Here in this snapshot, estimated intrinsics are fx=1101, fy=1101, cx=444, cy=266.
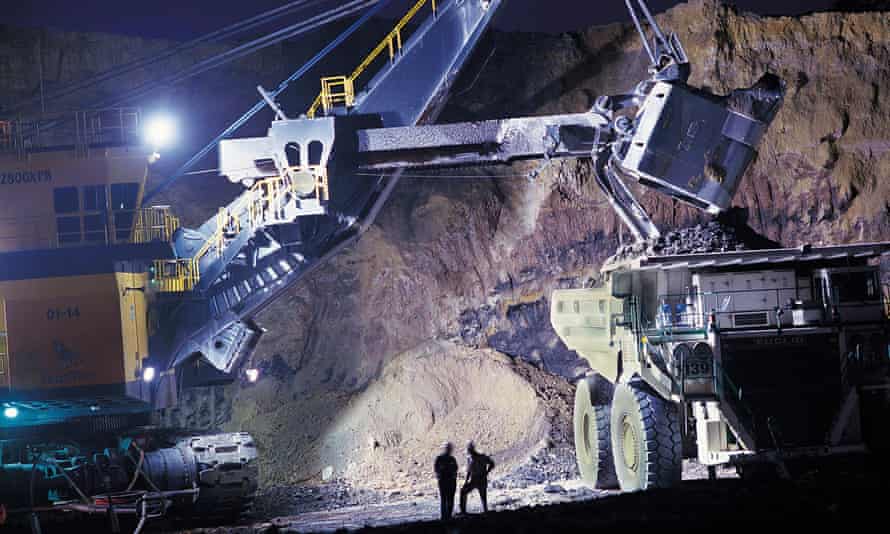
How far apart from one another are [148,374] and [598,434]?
7.05 metres

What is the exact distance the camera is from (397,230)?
2709 cm

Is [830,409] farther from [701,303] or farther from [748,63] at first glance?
[748,63]

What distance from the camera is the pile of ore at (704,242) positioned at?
16.6 meters

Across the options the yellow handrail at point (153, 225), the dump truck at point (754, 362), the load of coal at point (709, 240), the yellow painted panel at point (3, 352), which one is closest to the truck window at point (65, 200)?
the yellow handrail at point (153, 225)

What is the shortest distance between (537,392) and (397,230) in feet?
19.4

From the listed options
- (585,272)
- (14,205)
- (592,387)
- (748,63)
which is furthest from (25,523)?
(748,63)

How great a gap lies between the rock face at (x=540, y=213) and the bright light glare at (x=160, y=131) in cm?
964

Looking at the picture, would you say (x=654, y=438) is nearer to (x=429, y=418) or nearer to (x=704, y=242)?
(x=704, y=242)

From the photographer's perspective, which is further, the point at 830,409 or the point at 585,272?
the point at 585,272

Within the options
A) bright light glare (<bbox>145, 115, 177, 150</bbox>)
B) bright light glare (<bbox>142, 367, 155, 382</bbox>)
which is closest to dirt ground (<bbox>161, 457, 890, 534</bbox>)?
bright light glare (<bbox>142, 367, 155, 382</bbox>)

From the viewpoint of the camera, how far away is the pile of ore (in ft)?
54.5

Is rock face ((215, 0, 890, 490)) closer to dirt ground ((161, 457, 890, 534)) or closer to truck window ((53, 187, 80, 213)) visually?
truck window ((53, 187, 80, 213))

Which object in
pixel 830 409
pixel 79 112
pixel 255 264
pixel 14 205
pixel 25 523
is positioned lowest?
pixel 25 523

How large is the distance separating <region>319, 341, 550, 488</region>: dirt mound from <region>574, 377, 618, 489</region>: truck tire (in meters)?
4.47
